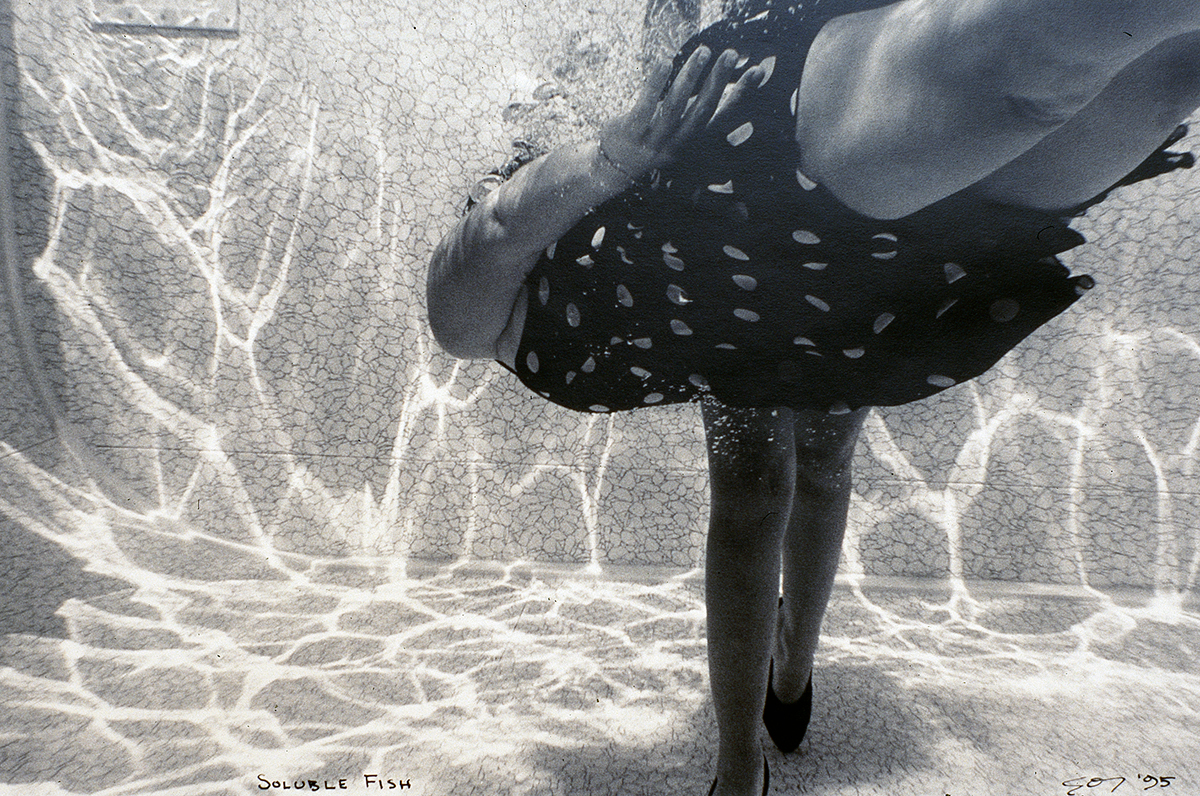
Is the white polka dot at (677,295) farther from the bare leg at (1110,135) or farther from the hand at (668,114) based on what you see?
the bare leg at (1110,135)

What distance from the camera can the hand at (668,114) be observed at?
35 cm

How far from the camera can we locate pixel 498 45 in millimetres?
739

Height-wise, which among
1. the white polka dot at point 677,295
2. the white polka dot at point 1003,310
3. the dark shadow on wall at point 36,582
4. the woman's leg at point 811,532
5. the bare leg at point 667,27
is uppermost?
the bare leg at point 667,27

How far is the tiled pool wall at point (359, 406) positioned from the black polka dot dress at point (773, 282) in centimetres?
69

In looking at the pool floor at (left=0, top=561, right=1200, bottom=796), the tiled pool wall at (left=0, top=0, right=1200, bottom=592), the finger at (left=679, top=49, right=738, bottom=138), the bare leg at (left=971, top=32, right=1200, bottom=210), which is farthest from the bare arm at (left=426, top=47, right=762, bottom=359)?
the tiled pool wall at (left=0, top=0, right=1200, bottom=592)

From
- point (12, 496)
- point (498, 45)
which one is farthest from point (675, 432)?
point (12, 496)

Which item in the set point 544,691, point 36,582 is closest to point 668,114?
point 544,691

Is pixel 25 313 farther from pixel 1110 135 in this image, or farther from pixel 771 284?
pixel 1110 135

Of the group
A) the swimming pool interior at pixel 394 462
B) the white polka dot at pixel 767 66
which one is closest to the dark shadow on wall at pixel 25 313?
the swimming pool interior at pixel 394 462

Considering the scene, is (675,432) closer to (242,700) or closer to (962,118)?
(242,700)

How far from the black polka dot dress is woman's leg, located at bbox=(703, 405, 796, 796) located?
0.04m

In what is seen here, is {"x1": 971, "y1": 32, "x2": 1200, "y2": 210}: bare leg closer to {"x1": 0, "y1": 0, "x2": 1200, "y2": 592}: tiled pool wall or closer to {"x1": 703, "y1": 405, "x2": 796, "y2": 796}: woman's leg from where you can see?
{"x1": 703, "y1": 405, "x2": 796, "y2": 796}: woman's leg

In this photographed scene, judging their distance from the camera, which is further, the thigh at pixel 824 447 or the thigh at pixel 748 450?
the thigh at pixel 824 447

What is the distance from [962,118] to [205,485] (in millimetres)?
1323
